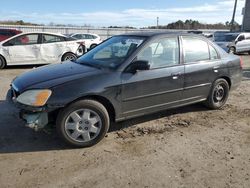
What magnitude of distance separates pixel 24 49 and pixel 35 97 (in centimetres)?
815

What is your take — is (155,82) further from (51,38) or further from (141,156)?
(51,38)

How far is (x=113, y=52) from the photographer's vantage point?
200 inches

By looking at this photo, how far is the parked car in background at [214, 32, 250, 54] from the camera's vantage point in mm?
17894

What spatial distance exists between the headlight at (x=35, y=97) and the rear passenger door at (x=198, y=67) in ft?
8.16

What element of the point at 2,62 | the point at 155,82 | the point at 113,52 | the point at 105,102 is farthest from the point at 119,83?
the point at 2,62

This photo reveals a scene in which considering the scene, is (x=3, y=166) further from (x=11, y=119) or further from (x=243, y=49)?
(x=243, y=49)

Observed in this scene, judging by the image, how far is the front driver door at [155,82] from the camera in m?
4.54

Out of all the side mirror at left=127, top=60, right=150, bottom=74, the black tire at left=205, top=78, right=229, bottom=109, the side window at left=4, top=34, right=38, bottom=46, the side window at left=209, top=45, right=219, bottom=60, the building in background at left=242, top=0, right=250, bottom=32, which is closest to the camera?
the side mirror at left=127, top=60, right=150, bottom=74

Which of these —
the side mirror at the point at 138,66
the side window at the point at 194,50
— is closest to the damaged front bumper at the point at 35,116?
the side mirror at the point at 138,66

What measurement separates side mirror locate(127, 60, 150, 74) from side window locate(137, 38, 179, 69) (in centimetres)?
19

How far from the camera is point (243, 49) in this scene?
18.8 meters

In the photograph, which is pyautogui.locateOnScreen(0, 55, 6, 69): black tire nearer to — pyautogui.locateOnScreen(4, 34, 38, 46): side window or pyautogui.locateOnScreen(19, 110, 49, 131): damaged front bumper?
pyautogui.locateOnScreen(4, 34, 38, 46): side window

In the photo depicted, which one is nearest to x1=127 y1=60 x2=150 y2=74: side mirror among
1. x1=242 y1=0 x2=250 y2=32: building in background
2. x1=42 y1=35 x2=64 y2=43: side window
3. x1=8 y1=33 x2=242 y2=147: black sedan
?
x1=8 y1=33 x2=242 y2=147: black sedan

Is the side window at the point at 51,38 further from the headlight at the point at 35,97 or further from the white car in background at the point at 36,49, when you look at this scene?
the headlight at the point at 35,97
